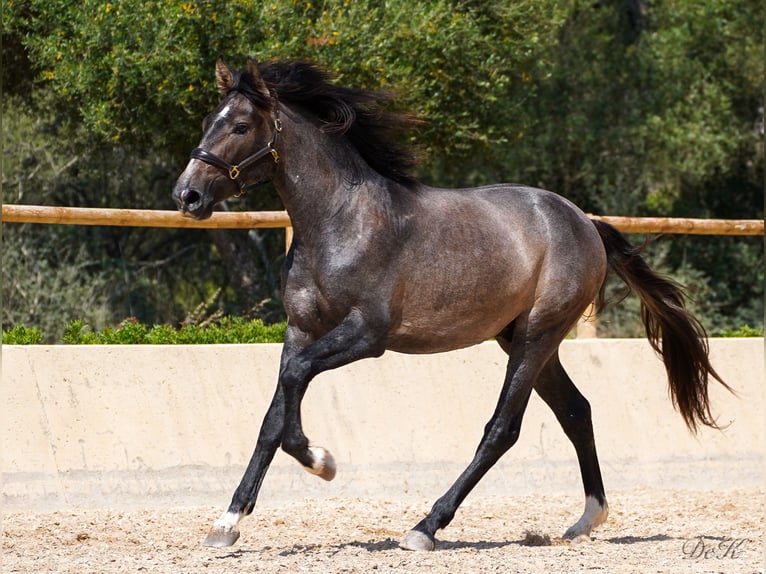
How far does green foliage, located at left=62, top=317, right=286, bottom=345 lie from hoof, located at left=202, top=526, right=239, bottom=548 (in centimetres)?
195

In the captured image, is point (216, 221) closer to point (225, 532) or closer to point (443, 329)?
point (443, 329)

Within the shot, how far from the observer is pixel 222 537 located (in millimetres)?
4629

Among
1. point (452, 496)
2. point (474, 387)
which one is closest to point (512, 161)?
point (474, 387)

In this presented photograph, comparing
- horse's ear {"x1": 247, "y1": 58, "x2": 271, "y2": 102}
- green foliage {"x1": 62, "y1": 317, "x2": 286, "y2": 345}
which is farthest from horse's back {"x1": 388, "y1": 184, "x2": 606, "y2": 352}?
green foliage {"x1": 62, "y1": 317, "x2": 286, "y2": 345}

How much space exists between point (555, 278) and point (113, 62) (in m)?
6.17

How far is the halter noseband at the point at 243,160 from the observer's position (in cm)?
456

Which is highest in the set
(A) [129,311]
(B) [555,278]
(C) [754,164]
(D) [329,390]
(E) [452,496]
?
(B) [555,278]

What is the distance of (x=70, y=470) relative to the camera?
5.91 meters

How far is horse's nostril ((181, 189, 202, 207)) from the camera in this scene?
448cm

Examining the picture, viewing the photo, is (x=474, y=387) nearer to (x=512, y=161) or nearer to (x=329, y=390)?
(x=329, y=390)

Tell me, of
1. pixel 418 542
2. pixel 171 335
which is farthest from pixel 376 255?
pixel 171 335

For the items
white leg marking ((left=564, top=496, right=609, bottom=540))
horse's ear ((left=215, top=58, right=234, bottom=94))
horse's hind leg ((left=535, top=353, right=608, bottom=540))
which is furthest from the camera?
horse's hind leg ((left=535, top=353, right=608, bottom=540))

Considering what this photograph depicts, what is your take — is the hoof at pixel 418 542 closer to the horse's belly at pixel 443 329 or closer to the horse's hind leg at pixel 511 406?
the horse's hind leg at pixel 511 406

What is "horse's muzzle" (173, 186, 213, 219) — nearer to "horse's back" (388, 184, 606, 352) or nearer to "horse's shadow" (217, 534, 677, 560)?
"horse's back" (388, 184, 606, 352)
